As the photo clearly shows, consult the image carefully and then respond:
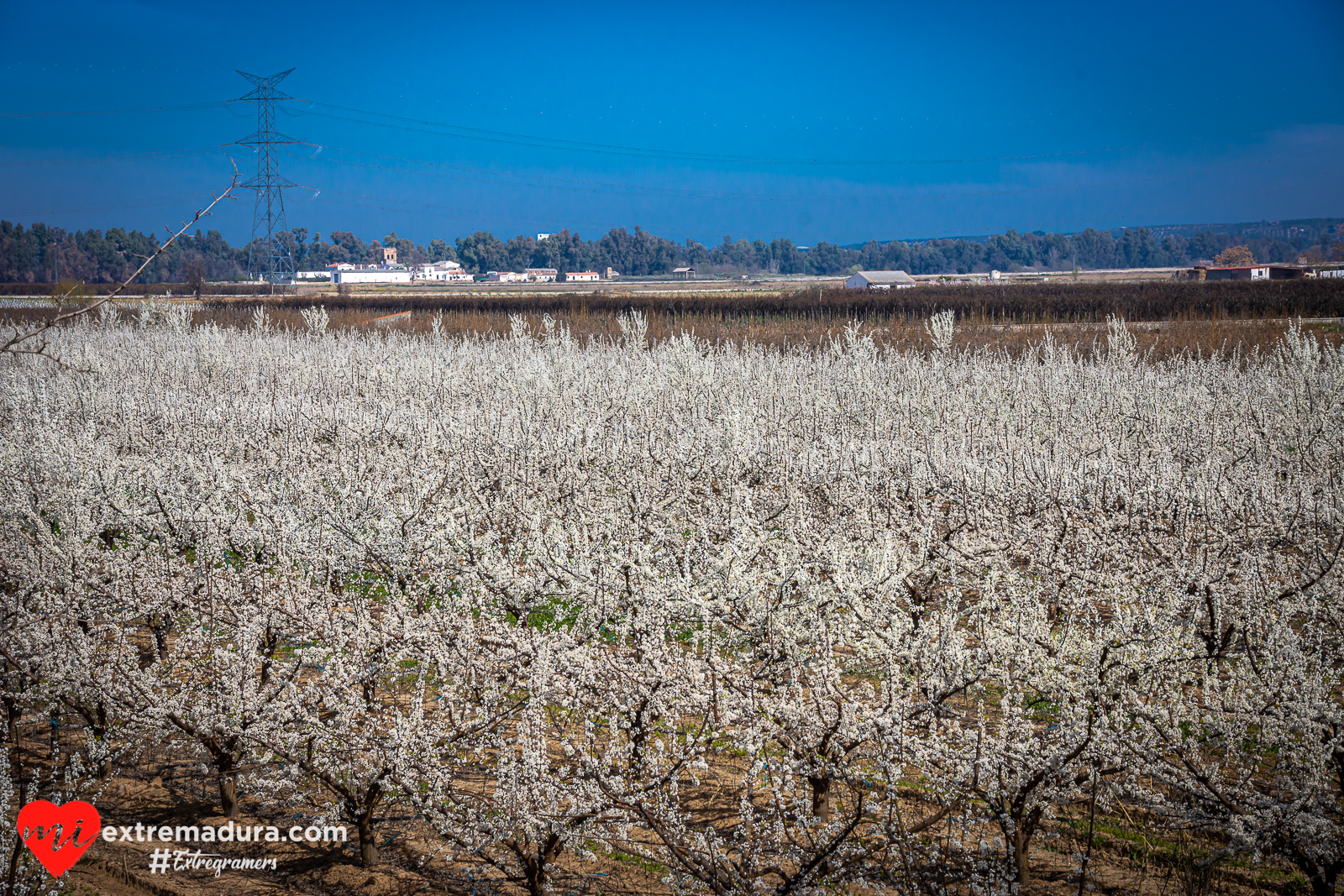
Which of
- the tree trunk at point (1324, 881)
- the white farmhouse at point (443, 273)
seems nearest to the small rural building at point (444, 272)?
the white farmhouse at point (443, 273)

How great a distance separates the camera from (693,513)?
6480 mm

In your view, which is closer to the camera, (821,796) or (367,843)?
(367,843)

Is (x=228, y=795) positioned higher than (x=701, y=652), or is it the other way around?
(x=701, y=652)

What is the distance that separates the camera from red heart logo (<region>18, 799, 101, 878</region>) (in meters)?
3.20

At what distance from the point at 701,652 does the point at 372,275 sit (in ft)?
426

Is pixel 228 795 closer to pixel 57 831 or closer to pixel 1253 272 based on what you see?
pixel 57 831

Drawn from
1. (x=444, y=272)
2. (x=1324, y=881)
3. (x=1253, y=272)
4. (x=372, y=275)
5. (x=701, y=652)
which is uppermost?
(x=444, y=272)

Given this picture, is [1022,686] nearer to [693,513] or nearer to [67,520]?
[693,513]

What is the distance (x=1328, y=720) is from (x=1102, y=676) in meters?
0.87

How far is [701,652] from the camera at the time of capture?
454cm

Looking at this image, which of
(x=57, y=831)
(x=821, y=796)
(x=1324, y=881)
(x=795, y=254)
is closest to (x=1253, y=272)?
(x=1324, y=881)

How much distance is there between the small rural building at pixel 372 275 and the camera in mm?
117062

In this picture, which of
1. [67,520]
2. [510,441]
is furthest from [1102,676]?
[67,520]

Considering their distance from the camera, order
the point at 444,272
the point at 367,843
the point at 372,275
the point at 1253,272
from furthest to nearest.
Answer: the point at 444,272, the point at 372,275, the point at 1253,272, the point at 367,843
